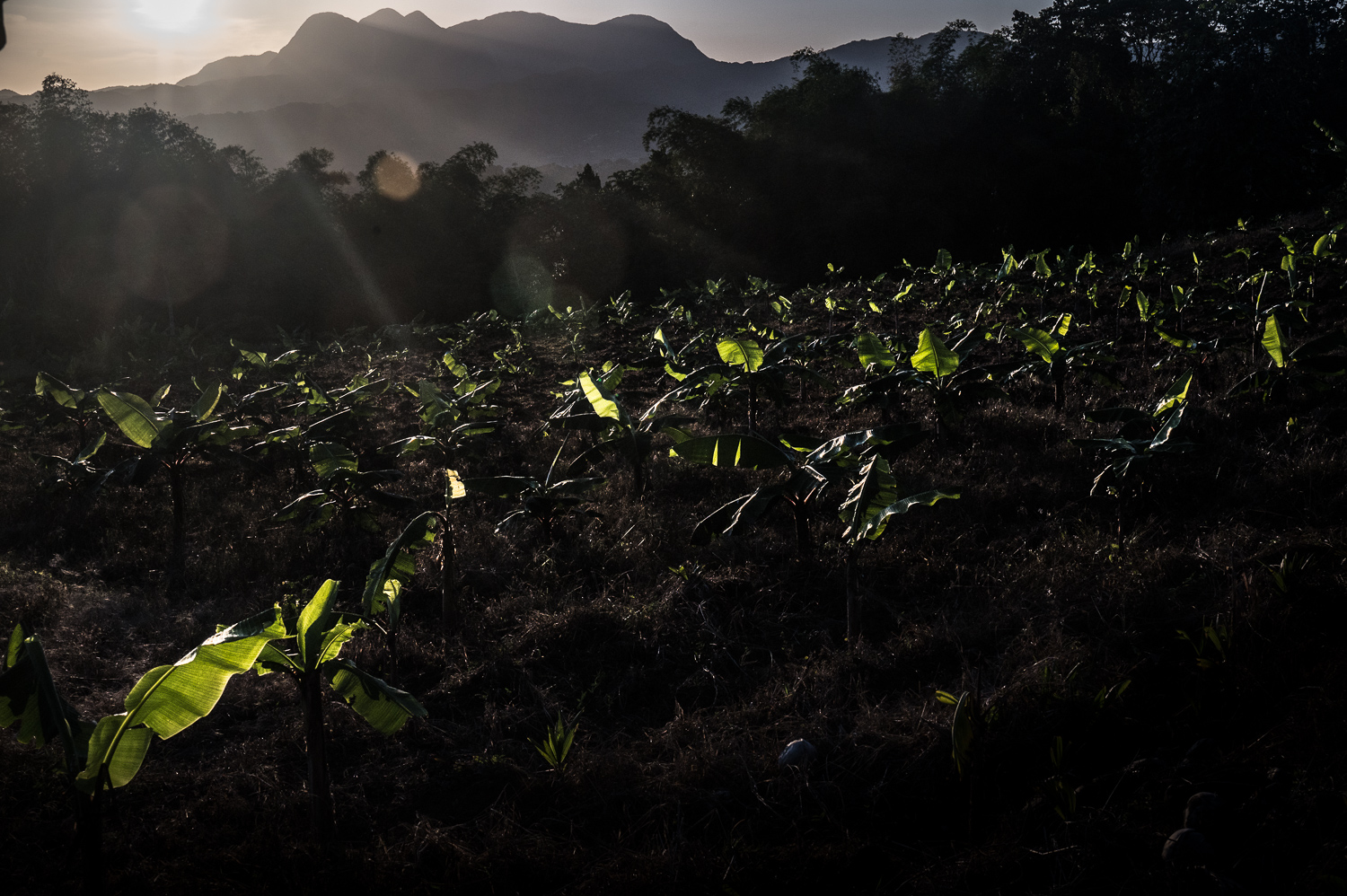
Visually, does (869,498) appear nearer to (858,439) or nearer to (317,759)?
(858,439)

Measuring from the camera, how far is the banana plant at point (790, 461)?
10.5 feet

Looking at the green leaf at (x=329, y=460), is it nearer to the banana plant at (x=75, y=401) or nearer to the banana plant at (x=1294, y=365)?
the banana plant at (x=75, y=401)

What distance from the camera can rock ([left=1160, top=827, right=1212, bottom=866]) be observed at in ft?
5.65

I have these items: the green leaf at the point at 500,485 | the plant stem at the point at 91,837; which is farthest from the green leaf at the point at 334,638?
the green leaf at the point at 500,485

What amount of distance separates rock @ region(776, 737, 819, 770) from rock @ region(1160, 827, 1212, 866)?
37.0 inches

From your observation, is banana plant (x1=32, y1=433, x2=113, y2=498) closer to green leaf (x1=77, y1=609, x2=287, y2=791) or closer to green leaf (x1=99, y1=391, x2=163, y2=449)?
green leaf (x1=99, y1=391, x2=163, y2=449)

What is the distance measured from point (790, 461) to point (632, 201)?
28.3 metres

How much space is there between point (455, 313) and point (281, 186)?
9.29 metres

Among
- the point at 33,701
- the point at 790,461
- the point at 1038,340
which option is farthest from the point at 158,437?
the point at 1038,340

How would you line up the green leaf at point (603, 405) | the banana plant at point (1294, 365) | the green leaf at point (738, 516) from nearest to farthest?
1. the green leaf at point (738, 516)
2. the banana plant at point (1294, 365)
3. the green leaf at point (603, 405)

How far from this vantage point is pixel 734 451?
3.58m

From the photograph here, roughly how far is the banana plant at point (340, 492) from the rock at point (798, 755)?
2759mm

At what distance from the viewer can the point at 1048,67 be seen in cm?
3197

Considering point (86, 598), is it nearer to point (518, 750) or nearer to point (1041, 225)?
point (518, 750)
